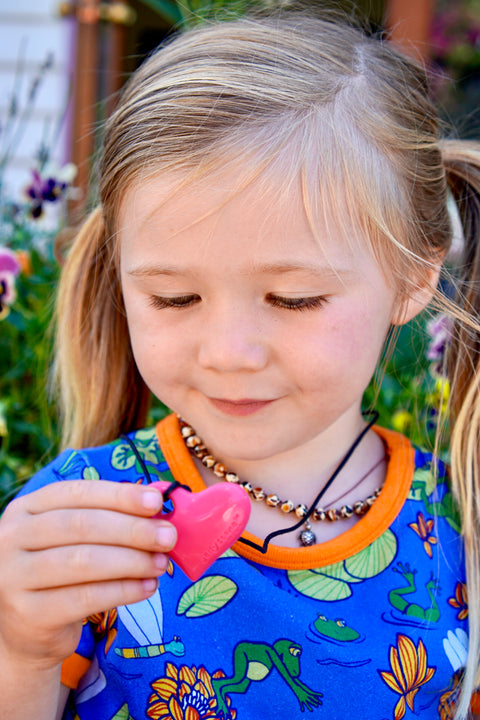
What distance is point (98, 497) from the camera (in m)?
0.78

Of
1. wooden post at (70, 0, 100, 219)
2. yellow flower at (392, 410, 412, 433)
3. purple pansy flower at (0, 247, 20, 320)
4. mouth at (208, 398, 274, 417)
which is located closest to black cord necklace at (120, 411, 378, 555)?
mouth at (208, 398, 274, 417)

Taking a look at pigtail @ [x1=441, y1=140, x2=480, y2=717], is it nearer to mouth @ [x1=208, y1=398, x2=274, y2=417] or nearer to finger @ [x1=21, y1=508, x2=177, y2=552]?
mouth @ [x1=208, y1=398, x2=274, y2=417]

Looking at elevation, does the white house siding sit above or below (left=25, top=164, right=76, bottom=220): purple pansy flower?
above

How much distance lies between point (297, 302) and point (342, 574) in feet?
1.45

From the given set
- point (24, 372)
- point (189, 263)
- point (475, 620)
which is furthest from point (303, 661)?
point (24, 372)

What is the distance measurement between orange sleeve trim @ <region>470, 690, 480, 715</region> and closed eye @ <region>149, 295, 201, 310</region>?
0.80m

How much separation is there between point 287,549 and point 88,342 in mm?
568

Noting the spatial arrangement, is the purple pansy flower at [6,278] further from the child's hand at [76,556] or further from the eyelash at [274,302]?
the child's hand at [76,556]

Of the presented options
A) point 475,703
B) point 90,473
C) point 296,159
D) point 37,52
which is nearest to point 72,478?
point 90,473

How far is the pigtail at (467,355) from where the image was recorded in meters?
1.25

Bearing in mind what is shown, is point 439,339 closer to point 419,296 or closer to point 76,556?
point 419,296

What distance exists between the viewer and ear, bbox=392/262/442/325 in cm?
115

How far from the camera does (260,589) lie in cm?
103

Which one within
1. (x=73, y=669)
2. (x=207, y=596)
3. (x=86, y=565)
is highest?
(x=86, y=565)
